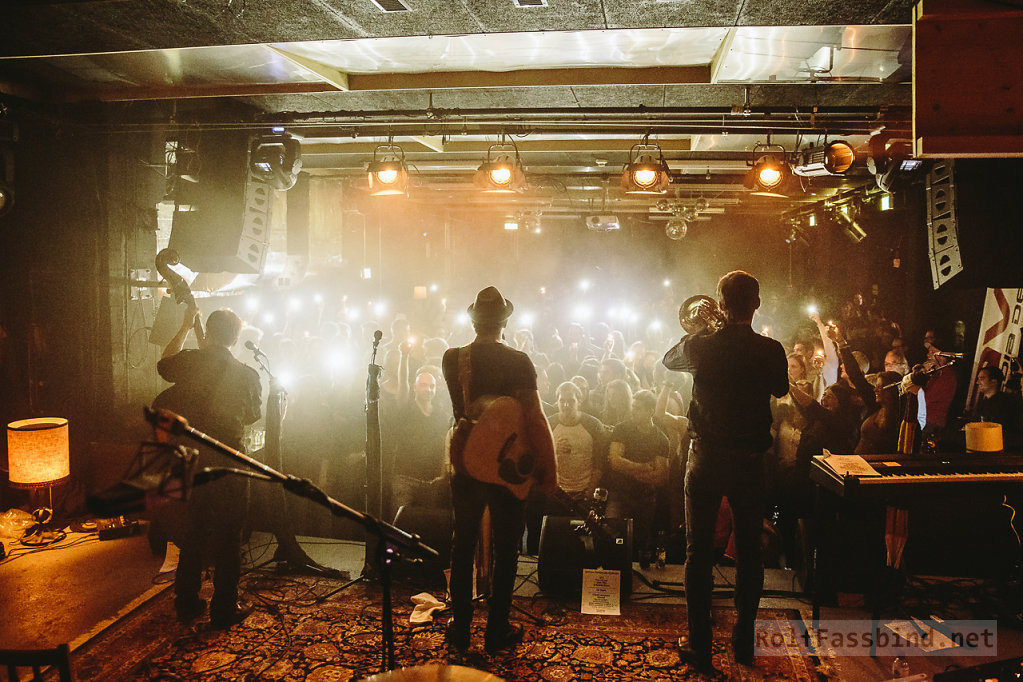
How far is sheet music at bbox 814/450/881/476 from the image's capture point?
3.37 meters

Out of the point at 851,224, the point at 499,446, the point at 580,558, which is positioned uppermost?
the point at 851,224

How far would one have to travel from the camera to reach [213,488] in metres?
3.55

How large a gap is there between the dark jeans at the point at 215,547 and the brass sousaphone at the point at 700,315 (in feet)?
9.18

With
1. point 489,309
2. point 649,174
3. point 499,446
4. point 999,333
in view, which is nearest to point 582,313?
point 999,333

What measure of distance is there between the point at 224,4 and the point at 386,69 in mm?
1765

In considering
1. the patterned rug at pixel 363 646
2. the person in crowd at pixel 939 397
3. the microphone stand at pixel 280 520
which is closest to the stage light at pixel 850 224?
the person in crowd at pixel 939 397

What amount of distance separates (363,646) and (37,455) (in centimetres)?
239

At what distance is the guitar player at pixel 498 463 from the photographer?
10.0ft

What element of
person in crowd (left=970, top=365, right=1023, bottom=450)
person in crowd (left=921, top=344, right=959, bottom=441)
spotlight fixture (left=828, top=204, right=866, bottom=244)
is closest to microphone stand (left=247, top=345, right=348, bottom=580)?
person in crowd (left=970, top=365, right=1023, bottom=450)

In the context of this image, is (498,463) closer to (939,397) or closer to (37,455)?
(37,455)

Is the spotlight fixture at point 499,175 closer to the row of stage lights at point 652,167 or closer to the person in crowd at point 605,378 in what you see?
the row of stage lights at point 652,167

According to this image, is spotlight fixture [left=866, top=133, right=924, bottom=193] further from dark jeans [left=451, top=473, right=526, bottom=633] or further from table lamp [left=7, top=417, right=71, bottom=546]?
table lamp [left=7, top=417, right=71, bottom=546]

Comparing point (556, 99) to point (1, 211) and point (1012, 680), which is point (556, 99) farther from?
point (1012, 680)

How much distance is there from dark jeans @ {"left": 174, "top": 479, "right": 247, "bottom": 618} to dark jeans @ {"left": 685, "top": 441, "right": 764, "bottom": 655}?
2.60m
